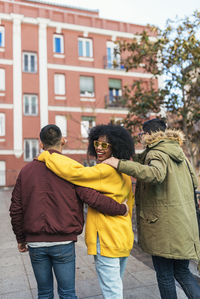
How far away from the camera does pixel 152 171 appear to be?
2.12 metres

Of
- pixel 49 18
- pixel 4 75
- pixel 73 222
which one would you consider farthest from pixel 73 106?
pixel 73 222

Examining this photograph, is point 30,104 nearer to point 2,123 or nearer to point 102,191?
point 2,123

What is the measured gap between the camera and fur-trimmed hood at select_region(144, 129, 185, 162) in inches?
90.6

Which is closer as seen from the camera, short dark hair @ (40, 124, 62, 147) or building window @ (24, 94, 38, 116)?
short dark hair @ (40, 124, 62, 147)

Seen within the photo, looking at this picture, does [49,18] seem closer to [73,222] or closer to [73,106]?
[73,106]

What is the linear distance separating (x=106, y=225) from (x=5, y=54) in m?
21.2

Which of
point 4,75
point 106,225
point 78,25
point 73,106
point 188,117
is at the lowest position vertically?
point 106,225

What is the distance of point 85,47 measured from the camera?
23.0 metres

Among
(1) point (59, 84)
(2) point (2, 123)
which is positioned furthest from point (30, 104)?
(1) point (59, 84)

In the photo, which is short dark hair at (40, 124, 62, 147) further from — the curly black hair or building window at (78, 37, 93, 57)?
building window at (78, 37, 93, 57)

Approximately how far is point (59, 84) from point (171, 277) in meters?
20.8

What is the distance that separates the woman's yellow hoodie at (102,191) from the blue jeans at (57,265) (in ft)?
0.61

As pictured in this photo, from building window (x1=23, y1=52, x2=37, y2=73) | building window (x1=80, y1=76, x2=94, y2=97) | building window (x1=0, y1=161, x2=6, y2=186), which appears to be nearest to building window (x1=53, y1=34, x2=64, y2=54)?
building window (x1=23, y1=52, x2=37, y2=73)

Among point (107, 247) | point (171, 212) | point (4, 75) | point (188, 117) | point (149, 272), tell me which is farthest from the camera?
point (4, 75)
